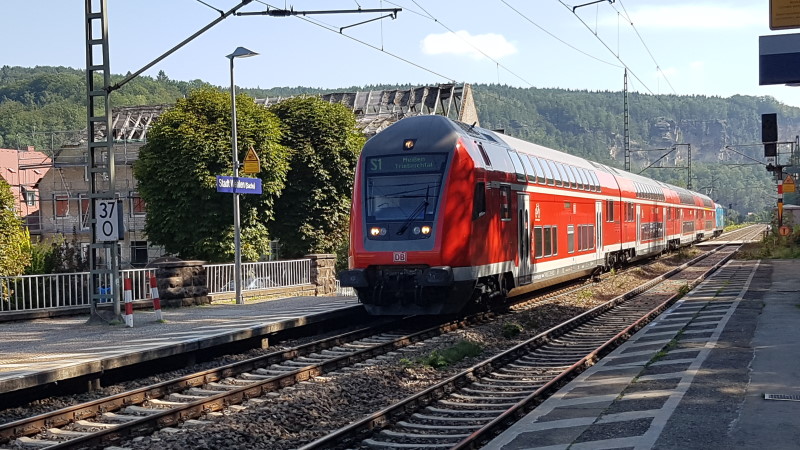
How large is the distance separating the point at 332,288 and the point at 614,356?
1875 centimetres

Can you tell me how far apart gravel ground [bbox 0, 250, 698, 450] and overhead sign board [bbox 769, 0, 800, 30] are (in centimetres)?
703

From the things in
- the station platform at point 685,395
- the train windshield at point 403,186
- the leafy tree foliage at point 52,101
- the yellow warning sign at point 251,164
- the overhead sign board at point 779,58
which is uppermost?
the leafy tree foliage at point 52,101

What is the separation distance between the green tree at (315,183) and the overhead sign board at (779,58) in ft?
82.3

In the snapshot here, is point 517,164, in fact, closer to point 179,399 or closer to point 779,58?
point 779,58

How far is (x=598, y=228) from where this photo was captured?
28484 millimetres

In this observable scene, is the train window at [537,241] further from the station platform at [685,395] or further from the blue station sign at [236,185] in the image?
the blue station sign at [236,185]

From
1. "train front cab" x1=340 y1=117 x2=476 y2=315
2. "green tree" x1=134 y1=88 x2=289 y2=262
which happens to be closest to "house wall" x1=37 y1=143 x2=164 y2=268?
"green tree" x1=134 y1=88 x2=289 y2=262

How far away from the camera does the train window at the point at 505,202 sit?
18.9m

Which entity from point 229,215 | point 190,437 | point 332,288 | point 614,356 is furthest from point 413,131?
point 229,215

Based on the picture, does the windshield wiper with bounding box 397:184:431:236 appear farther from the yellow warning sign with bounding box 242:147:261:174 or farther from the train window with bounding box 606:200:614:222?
the train window with bounding box 606:200:614:222

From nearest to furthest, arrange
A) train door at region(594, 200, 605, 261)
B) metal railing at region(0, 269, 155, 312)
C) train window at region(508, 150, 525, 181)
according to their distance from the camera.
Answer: metal railing at region(0, 269, 155, 312) → train window at region(508, 150, 525, 181) → train door at region(594, 200, 605, 261)

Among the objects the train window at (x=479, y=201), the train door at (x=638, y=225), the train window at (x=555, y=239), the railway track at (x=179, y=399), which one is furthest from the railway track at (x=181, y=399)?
the train door at (x=638, y=225)

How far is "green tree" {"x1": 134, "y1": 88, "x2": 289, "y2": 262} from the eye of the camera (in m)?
35.3

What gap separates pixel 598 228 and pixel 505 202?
401 inches
